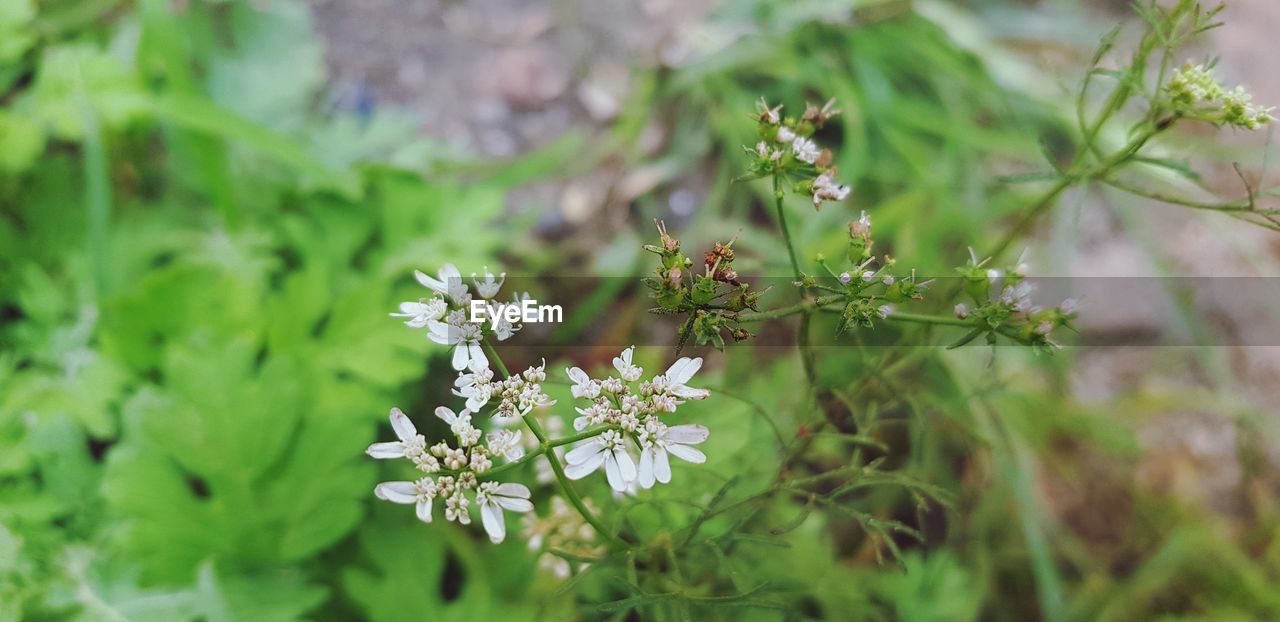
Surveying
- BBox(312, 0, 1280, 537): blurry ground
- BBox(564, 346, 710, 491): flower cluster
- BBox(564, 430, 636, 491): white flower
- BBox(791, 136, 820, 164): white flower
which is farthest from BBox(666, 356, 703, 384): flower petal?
BBox(312, 0, 1280, 537): blurry ground

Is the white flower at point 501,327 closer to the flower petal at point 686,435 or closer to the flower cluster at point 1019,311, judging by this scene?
the flower petal at point 686,435

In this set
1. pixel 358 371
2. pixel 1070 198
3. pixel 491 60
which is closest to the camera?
pixel 358 371

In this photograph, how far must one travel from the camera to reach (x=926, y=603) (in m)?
1.82

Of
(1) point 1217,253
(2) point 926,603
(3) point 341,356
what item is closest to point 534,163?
(3) point 341,356

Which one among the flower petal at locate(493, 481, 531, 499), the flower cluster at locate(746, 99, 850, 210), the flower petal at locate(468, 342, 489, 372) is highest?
the flower cluster at locate(746, 99, 850, 210)

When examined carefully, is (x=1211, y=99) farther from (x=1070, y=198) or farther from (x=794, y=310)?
(x=1070, y=198)

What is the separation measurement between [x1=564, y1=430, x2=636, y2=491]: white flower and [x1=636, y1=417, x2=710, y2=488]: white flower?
20 mm

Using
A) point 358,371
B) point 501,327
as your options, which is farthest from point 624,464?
point 358,371

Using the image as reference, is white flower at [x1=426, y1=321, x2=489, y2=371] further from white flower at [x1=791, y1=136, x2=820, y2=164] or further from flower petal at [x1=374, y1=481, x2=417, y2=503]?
white flower at [x1=791, y1=136, x2=820, y2=164]

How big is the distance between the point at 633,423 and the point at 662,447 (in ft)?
0.18

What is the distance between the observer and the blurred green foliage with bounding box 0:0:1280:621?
5.10ft

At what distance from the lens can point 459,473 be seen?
103 centimetres

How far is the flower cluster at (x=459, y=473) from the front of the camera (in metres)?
0.99

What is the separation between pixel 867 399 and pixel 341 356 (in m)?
1.11
